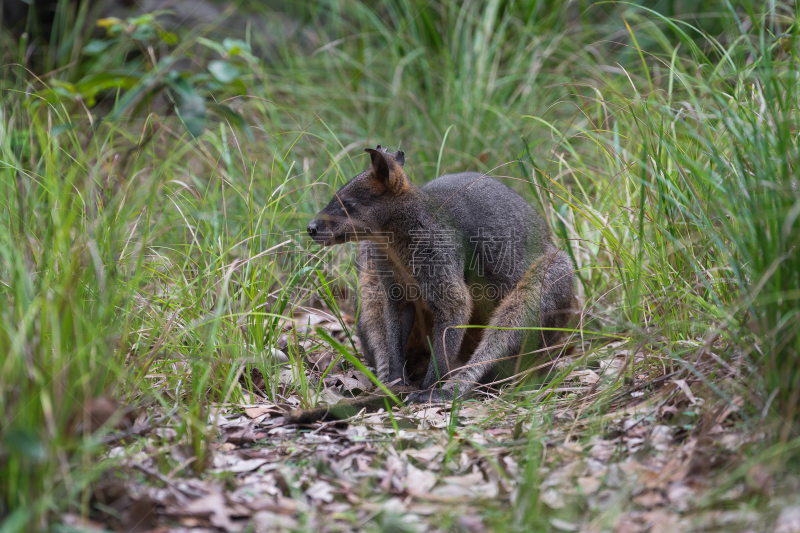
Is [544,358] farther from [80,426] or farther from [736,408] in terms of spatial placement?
[80,426]

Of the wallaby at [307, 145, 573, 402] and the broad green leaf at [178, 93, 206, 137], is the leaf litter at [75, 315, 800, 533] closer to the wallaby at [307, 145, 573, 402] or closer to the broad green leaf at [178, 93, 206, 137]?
the wallaby at [307, 145, 573, 402]

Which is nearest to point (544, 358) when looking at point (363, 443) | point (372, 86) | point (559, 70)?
point (363, 443)

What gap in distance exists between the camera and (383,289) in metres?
4.39

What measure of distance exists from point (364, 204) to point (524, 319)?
1334 millimetres

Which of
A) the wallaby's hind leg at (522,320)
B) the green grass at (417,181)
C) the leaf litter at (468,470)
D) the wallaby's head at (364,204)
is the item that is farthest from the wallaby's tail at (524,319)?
the wallaby's head at (364,204)

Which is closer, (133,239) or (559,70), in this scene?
(133,239)

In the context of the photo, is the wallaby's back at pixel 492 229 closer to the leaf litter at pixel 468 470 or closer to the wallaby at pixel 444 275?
the wallaby at pixel 444 275

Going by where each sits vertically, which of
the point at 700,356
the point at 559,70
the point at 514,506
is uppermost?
the point at 559,70

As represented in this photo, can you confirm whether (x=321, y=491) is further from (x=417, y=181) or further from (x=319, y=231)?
(x=417, y=181)

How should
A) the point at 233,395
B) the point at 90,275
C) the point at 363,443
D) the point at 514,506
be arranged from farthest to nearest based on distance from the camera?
1. the point at 233,395
2. the point at 363,443
3. the point at 90,275
4. the point at 514,506

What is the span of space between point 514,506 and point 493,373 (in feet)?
6.37

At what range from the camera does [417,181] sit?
20.4 ft

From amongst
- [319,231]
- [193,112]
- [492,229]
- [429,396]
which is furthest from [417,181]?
[429,396]

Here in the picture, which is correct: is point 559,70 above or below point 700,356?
above
